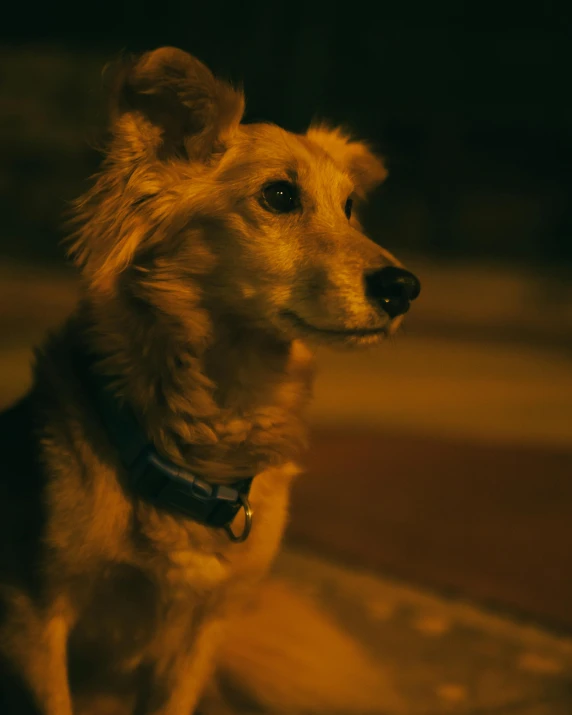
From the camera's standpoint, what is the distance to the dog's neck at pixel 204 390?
1.41 metres

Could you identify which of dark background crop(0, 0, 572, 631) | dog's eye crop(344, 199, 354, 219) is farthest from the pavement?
dog's eye crop(344, 199, 354, 219)

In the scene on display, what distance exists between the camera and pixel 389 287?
Answer: 1432 millimetres

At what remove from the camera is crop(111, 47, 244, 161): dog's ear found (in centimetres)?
138

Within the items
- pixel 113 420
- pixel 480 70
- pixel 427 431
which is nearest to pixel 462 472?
pixel 427 431

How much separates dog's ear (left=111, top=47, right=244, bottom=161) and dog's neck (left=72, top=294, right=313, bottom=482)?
13.1 inches

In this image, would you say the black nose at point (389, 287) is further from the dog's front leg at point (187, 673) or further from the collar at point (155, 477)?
the dog's front leg at point (187, 673)

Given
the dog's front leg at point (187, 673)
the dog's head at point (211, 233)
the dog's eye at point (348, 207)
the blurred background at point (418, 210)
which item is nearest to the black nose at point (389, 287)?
the dog's head at point (211, 233)

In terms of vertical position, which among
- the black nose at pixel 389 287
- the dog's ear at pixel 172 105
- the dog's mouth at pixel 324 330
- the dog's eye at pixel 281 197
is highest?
the dog's ear at pixel 172 105

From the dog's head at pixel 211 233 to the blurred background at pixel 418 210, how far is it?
1263mm

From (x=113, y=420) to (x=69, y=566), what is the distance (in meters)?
0.25

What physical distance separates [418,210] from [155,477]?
5212 mm

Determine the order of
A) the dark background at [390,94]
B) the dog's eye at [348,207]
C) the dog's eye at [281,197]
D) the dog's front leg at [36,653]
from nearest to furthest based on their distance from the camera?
the dog's front leg at [36,653] → the dog's eye at [281,197] → the dog's eye at [348,207] → the dark background at [390,94]

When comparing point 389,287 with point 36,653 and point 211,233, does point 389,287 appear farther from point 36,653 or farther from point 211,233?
point 36,653

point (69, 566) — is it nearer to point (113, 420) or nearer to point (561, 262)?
point (113, 420)
